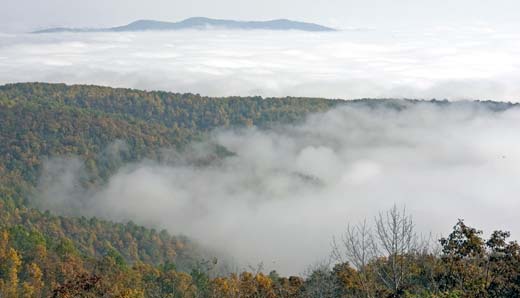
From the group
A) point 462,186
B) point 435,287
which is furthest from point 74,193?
point 435,287

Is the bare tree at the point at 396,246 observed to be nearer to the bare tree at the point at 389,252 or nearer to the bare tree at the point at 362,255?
the bare tree at the point at 389,252

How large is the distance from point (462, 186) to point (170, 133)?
3078 inches

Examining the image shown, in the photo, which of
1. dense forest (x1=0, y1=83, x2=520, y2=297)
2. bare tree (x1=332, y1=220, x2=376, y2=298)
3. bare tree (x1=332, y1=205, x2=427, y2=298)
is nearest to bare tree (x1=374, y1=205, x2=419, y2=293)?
bare tree (x1=332, y1=205, x2=427, y2=298)

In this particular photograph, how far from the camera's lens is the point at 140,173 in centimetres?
14975

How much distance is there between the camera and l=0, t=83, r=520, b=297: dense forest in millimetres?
22172

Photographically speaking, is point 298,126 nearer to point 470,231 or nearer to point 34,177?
point 34,177

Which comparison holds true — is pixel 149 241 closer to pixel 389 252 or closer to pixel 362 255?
pixel 362 255

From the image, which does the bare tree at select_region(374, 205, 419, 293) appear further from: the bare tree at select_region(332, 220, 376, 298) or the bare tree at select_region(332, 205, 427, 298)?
the bare tree at select_region(332, 220, 376, 298)

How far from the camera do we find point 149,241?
107 metres

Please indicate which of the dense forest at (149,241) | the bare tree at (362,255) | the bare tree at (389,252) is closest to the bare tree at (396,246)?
the bare tree at (389,252)

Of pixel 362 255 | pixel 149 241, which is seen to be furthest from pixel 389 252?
pixel 149 241

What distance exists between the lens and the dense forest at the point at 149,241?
2217 centimetres

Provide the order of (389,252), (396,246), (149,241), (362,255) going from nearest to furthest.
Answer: (396,246)
(389,252)
(362,255)
(149,241)

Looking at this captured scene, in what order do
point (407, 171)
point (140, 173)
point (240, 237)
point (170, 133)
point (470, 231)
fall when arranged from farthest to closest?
point (407, 171)
point (170, 133)
point (140, 173)
point (240, 237)
point (470, 231)
